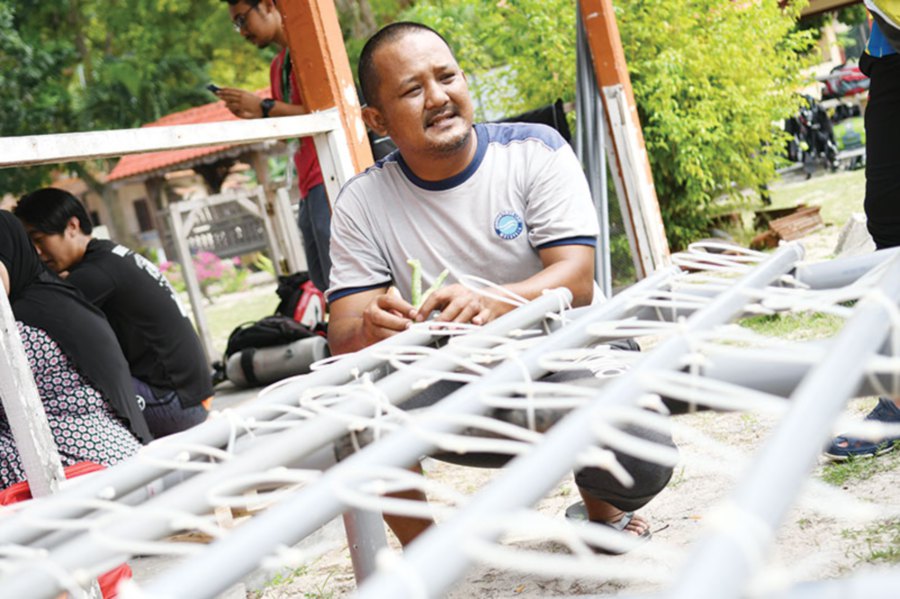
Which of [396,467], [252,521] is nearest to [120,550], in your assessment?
[252,521]

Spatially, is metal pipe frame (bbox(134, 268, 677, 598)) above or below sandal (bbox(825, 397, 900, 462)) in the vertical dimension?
above

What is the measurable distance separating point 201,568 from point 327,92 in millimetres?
3099

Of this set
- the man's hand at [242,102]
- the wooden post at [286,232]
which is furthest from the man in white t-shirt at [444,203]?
the wooden post at [286,232]

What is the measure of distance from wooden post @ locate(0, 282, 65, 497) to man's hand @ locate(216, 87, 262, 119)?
193 cm

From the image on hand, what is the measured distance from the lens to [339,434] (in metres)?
1.23

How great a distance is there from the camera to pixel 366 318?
2346mm

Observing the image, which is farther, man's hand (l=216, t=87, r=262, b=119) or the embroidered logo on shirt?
man's hand (l=216, t=87, r=262, b=119)

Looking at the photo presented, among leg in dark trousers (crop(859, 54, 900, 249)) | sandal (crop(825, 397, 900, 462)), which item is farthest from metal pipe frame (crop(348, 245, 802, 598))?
sandal (crop(825, 397, 900, 462))

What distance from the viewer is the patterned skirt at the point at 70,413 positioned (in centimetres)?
305

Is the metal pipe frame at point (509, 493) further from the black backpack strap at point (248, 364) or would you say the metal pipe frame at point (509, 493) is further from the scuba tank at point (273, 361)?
the black backpack strap at point (248, 364)

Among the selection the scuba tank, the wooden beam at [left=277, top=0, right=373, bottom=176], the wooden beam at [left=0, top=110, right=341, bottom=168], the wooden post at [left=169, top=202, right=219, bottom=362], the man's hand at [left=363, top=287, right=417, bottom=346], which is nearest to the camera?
the man's hand at [left=363, top=287, right=417, bottom=346]

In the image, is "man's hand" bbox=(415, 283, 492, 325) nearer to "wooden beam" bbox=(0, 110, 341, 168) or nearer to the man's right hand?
the man's right hand

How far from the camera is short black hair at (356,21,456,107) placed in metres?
2.66

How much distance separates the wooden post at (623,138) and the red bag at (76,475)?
3.51 m
